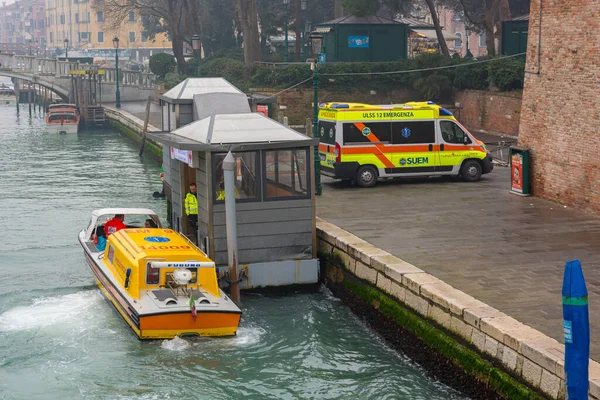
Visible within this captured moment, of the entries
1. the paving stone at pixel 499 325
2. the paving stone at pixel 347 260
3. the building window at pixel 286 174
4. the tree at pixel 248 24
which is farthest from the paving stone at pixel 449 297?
the tree at pixel 248 24

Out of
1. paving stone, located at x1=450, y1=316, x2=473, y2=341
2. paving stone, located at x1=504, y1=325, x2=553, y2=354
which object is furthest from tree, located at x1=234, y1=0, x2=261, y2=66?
paving stone, located at x1=504, y1=325, x2=553, y2=354

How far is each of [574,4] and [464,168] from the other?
17.6 ft

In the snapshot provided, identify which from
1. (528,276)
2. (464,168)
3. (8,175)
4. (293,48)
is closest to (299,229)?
(528,276)

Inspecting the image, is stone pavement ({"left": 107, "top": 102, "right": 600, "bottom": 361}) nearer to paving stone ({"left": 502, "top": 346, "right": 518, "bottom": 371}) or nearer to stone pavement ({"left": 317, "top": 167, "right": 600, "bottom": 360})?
stone pavement ({"left": 317, "top": 167, "right": 600, "bottom": 360})

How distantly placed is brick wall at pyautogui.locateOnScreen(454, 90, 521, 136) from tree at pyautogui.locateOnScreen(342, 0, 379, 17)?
6.73m

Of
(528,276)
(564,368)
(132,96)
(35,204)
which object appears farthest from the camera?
(132,96)

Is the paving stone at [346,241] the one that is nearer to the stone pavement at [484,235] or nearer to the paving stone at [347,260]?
the paving stone at [347,260]

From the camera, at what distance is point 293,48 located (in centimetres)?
5816

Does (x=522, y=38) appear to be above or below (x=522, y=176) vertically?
above

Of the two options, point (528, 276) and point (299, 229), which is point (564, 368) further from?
point (299, 229)

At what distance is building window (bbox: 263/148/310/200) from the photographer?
630 inches

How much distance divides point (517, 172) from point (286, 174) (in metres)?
6.47

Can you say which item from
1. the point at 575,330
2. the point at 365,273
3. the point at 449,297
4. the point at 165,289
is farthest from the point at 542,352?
the point at 165,289

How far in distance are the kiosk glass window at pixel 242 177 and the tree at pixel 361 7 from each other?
27556mm
